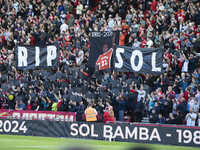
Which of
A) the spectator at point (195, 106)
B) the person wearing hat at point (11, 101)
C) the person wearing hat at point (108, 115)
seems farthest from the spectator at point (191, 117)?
the person wearing hat at point (11, 101)

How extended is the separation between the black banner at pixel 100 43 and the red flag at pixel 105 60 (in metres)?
0.31

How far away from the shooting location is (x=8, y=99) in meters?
24.4

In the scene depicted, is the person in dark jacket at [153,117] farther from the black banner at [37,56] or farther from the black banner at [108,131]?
the black banner at [37,56]

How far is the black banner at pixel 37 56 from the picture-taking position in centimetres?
2106

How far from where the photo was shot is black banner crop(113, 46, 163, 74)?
18.5 m

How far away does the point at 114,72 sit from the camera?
22.2 meters

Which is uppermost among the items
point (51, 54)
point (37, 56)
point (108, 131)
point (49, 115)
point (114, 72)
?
point (51, 54)

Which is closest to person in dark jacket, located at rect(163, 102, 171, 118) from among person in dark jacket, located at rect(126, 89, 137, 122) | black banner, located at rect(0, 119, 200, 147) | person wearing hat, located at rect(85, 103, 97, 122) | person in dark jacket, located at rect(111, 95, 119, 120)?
person in dark jacket, located at rect(126, 89, 137, 122)

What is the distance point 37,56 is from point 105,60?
145 inches

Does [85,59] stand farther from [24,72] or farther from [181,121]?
[181,121]

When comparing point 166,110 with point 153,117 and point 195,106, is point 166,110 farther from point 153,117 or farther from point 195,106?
point 195,106

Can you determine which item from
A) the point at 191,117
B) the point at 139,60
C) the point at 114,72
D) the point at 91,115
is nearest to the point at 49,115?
the point at 91,115

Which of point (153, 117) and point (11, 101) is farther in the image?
point (11, 101)

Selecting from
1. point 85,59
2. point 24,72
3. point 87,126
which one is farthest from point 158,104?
point 24,72
